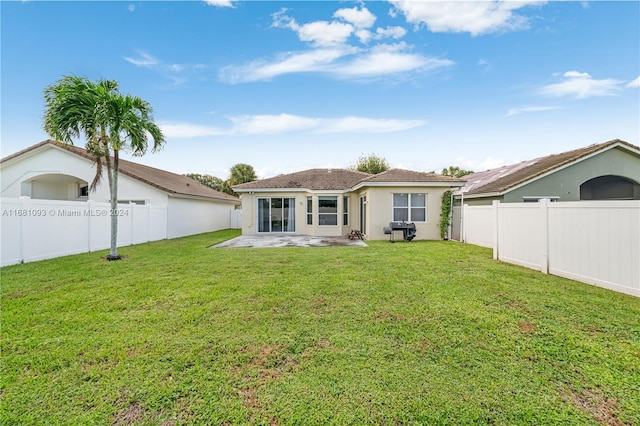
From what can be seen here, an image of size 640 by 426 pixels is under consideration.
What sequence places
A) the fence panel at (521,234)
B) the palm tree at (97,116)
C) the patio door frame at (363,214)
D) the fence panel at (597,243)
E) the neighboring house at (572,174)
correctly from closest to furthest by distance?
1. the fence panel at (597,243)
2. the fence panel at (521,234)
3. the palm tree at (97,116)
4. the neighboring house at (572,174)
5. the patio door frame at (363,214)

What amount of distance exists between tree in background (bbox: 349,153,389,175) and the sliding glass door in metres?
22.7

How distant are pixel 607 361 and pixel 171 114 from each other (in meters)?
21.7

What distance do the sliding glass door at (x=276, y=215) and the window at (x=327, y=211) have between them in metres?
1.77

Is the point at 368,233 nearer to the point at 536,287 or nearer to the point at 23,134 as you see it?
the point at 536,287

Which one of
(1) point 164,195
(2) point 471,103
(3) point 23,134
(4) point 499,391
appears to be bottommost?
(4) point 499,391

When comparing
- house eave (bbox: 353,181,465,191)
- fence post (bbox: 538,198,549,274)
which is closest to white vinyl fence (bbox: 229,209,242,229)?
house eave (bbox: 353,181,465,191)

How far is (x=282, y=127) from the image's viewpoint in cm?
2161

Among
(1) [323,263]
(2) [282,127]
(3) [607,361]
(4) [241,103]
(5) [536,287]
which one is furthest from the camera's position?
(2) [282,127]

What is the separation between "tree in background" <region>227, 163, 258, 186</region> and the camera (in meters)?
39.4

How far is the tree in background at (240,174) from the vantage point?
39438 millimetres

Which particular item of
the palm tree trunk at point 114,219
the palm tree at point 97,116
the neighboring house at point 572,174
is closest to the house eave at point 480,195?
the neighboring house at point 572,174

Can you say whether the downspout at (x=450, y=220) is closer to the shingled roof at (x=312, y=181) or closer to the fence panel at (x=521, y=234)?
the fence panel at (x=521, y=234)

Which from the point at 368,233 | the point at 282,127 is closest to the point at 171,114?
the point at 282,127

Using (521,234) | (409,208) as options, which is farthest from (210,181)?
(521,234)
